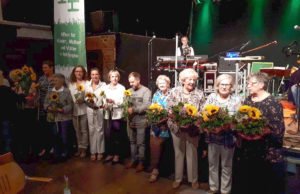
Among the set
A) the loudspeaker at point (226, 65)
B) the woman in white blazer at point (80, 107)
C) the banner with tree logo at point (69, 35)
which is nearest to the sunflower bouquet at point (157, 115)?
the woman in white blazer at point (80, 107)

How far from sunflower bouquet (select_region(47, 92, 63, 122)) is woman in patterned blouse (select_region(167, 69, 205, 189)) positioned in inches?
78.8

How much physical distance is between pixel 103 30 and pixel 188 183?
4.12 m

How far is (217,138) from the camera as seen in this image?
3.10 metres

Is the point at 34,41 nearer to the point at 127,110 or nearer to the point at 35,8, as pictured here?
the point at 35,8

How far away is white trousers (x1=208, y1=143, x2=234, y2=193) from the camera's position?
3105 millimetres

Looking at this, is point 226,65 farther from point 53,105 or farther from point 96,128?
point 53,105

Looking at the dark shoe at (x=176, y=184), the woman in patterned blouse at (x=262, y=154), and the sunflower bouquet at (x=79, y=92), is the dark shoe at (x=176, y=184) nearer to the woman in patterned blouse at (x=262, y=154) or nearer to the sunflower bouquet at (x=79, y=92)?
the woman in patterned blouse at (x=262, y=154)

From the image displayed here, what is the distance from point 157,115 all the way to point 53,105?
2006mm

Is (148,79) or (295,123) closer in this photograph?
(295,123)

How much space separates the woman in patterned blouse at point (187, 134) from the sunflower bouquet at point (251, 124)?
0.68 meters

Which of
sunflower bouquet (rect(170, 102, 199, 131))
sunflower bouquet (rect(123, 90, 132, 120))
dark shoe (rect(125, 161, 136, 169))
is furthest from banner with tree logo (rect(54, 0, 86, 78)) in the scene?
sunflower bouquet (rect(170, 102, 199, 131))

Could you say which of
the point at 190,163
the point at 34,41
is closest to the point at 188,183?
the point at 190,163

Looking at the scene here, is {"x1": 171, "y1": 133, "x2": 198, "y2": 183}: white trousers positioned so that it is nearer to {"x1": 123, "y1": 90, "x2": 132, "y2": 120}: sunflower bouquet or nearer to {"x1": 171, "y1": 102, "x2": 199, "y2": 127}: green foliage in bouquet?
{"x1": 171, "y1": 102, "x2": 199, "y2": 127}: green foliage in bouquet

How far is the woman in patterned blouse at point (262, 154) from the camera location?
3.00 m
